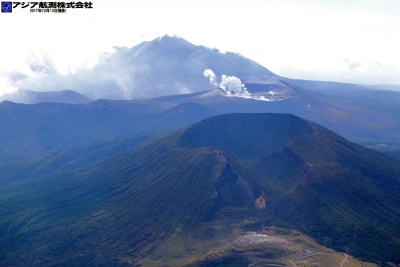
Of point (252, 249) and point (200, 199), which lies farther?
point (200, 199)

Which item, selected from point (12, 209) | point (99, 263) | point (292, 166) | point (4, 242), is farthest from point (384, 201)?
point (12, 209)

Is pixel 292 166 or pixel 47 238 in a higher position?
pixel 292 166

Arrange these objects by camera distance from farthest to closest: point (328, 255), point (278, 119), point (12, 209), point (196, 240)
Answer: point (278, 119), point (12, 209), point (196, 240), point (328, 255)

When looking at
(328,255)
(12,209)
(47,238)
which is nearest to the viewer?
(328,255)

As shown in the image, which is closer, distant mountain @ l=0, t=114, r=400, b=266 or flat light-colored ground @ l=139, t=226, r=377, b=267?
flat light-colored ground @ l=139, t=226, r=377, b=267

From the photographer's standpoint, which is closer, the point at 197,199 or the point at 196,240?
the point at 196,240

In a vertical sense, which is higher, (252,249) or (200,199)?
(200,199)

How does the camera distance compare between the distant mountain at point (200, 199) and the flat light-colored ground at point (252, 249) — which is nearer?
the flat light-colored ground at point (252, 249)

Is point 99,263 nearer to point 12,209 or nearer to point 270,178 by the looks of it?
point 12,209
